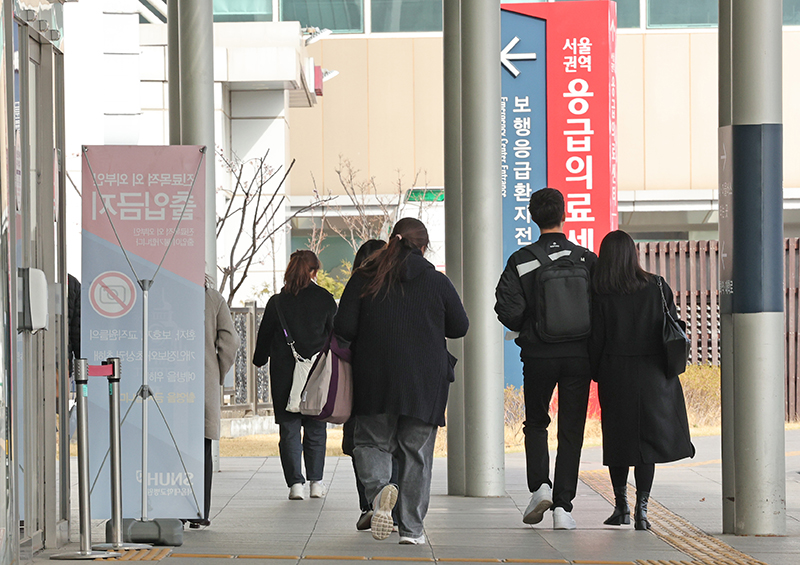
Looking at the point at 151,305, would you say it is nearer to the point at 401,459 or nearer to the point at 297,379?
the point at 401,459

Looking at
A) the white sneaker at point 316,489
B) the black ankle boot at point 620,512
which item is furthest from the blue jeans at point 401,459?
the white sneaker at point 316,489

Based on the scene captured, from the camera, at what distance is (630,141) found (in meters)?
24.3

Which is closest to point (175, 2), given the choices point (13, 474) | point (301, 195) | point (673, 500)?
point (673, 500)

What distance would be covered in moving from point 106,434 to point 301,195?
60.4ft

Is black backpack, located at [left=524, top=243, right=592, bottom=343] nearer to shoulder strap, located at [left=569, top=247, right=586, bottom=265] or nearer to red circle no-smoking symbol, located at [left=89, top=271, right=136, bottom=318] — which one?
shoulder strap, located at [left=569, top=247, right=586, bottom=265]

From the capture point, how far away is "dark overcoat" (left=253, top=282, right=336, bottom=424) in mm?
8023

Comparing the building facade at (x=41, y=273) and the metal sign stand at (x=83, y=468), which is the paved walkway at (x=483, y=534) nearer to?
the metal sign stand at (x=83, y=468)

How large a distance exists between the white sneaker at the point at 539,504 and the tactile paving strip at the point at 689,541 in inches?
25.5

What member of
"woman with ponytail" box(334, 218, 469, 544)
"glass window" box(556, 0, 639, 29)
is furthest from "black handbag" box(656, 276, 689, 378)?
"glass window" box(556, 0, 639, 29)

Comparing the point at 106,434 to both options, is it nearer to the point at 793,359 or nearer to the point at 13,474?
the point at 13,474

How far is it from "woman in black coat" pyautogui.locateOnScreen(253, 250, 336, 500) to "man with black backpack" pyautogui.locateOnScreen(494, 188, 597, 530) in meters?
1.91

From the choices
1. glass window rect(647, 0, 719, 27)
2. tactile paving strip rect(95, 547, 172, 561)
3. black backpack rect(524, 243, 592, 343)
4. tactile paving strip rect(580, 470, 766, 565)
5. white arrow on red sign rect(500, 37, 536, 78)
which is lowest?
tactile paving strip rect(580, 470, 766, 565)

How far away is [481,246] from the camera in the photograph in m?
8.05

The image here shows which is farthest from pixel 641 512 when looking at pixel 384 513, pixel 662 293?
pixel 384 513
